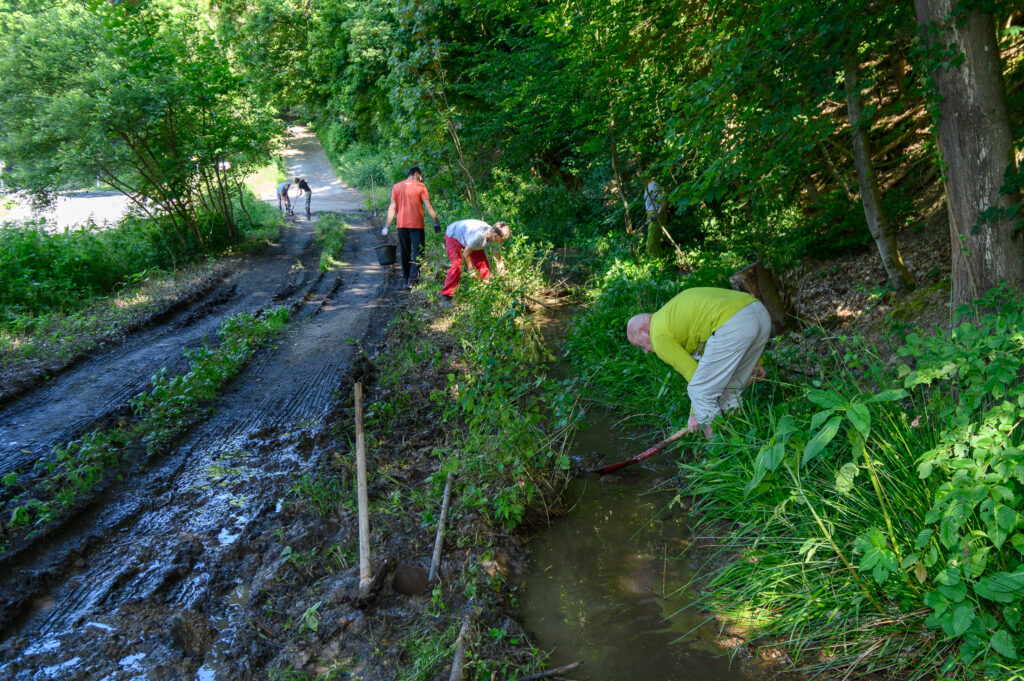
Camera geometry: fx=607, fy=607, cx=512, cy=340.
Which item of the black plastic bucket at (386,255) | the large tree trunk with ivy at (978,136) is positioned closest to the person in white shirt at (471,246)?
the black plastic bucket at (386,255)

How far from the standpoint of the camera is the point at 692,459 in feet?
14.8

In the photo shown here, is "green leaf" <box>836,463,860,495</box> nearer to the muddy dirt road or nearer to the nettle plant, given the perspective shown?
the nettle plant

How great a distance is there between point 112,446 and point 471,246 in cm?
442

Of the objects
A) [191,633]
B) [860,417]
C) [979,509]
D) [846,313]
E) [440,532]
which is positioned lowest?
[191,633]

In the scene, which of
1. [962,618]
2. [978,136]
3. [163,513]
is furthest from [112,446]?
[978,136]

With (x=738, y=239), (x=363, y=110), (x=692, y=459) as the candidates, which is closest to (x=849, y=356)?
(x=692, y=459)

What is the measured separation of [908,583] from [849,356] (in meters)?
1.19

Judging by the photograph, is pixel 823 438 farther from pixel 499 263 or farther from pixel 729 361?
pixel 499 263

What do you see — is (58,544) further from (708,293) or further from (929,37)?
(929,37)

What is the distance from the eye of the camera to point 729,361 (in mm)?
3889

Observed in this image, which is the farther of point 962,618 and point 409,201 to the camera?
point 409,201

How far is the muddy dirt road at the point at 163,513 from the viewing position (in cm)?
318

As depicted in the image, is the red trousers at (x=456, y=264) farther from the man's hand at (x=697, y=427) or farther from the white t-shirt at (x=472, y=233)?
the man's hand at (x=697, y=427)

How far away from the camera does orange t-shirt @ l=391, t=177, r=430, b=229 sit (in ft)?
32.0
